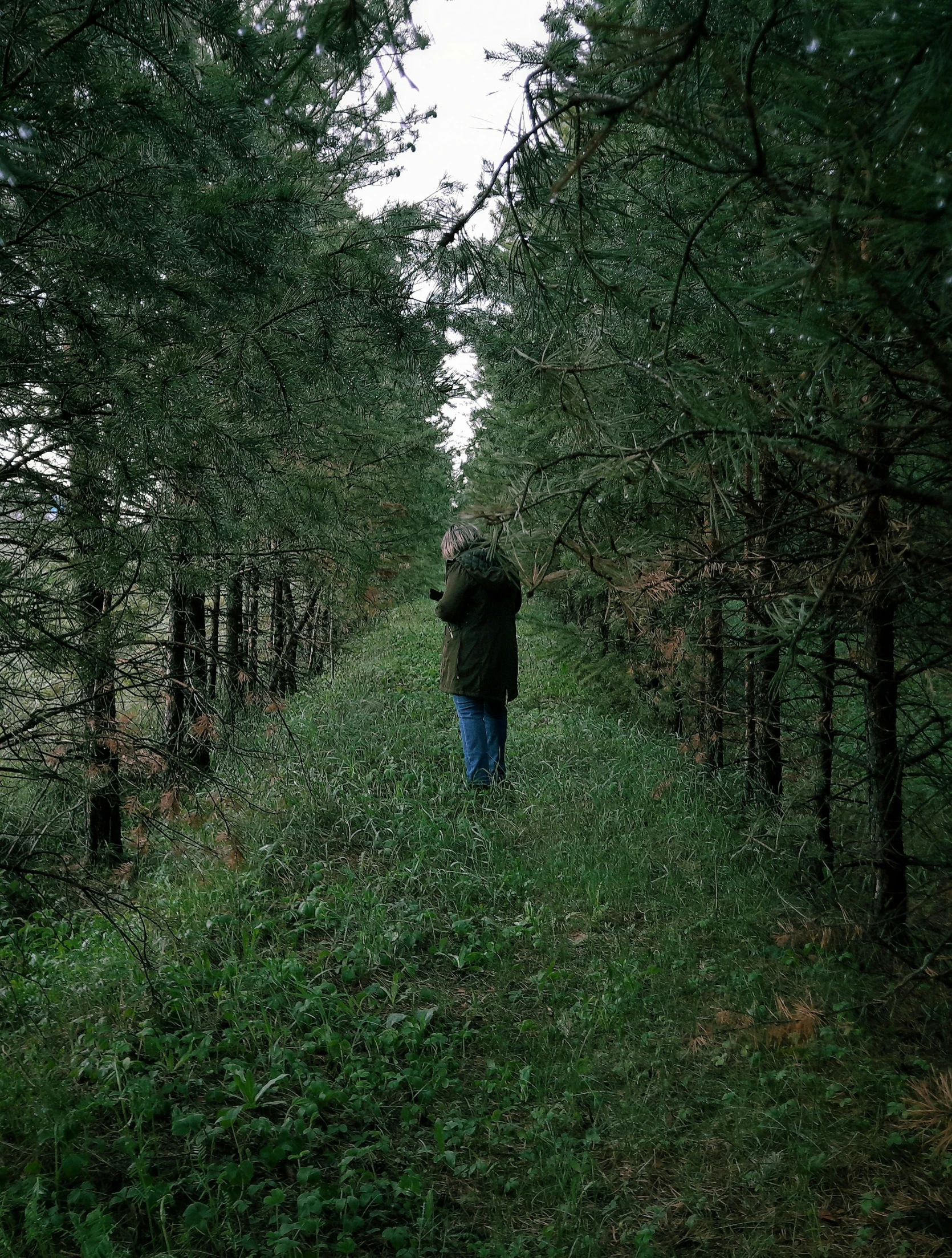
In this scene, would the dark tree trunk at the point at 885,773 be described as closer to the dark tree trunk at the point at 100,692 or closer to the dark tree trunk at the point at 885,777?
the dark tree trunk at the point at 885,777

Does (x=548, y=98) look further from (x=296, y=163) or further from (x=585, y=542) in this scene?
→ (x=296, y=163)

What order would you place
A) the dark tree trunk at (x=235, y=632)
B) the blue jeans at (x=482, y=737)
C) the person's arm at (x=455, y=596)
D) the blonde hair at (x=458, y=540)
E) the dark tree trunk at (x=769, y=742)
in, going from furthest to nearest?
the blue jeans at (x=482, y=737) → the blonde hair at (x=458, y=540) → the person's arm at (x=455, y=596) → the dark tree trunk at (x=769, y=742) → the dark tree trunk at (x=235, y=632)

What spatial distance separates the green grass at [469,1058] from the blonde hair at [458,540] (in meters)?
2.17

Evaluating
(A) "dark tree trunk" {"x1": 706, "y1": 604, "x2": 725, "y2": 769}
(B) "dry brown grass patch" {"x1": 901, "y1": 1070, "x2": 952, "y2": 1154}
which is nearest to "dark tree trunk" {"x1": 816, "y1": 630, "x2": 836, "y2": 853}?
(A) "dark tree trunk" {"x1": 706, "y1": 604, "x2": 725, "y2": 769}

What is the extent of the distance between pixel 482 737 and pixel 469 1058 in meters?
3.42

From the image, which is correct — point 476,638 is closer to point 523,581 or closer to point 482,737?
point 482,737

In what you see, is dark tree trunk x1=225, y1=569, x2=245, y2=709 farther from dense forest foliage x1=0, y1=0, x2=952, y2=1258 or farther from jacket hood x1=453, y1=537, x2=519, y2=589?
jacket hood x1=453, y1=537, x2=519, y2=589

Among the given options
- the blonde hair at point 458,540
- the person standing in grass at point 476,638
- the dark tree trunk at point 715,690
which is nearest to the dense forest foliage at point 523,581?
the dark tree trunk at point 715,690

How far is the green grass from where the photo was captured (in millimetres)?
2859

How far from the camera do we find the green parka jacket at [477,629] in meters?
6.77

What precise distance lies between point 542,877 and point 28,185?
4617mm

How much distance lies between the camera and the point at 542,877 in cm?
552

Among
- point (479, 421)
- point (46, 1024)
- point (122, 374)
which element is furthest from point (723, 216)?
point (479, 421)

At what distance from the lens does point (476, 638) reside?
687 centimetres
